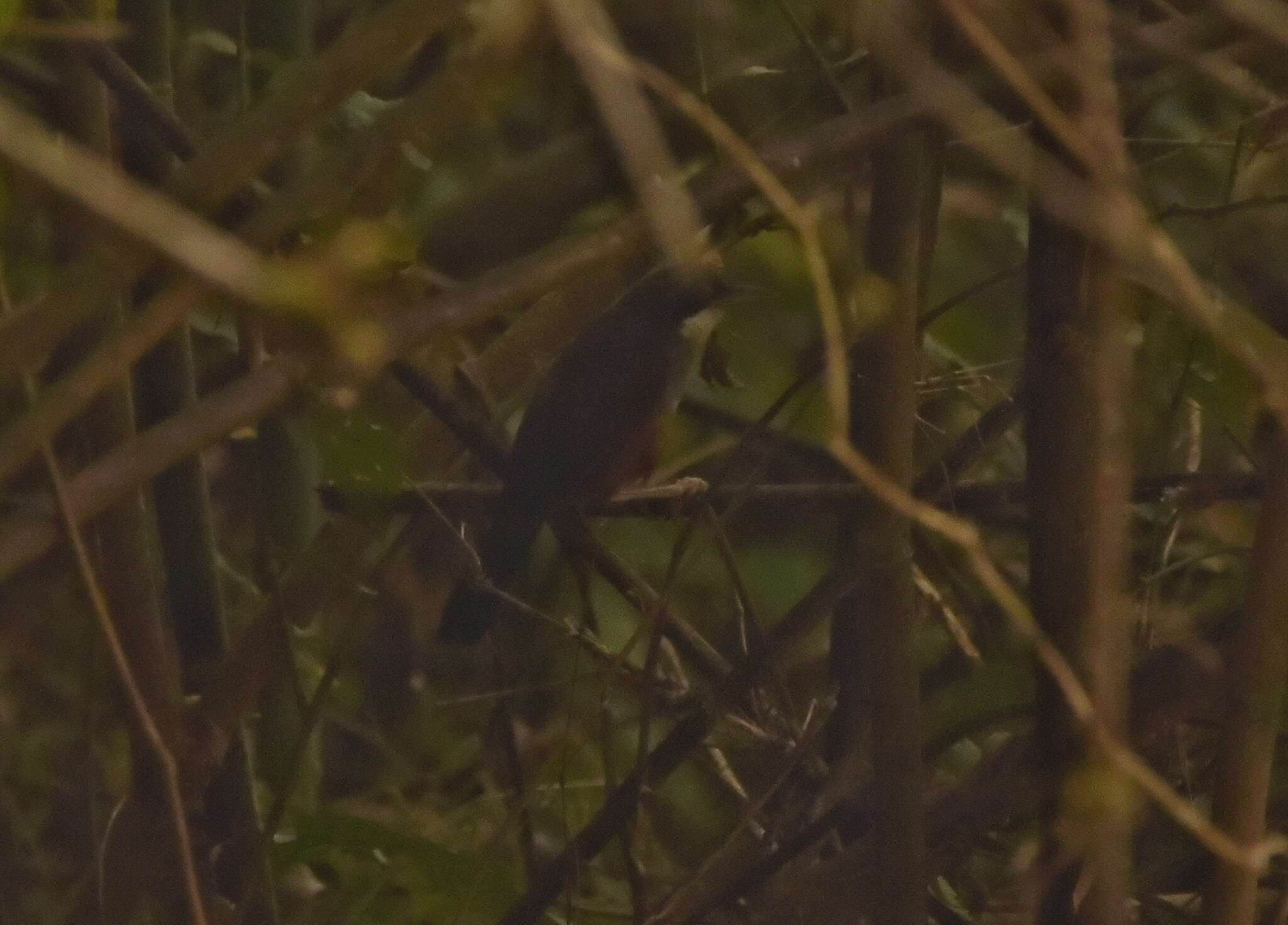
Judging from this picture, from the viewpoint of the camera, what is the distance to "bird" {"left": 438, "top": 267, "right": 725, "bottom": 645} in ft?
9.79

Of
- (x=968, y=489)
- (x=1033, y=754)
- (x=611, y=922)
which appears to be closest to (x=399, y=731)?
(x=611, y=922)

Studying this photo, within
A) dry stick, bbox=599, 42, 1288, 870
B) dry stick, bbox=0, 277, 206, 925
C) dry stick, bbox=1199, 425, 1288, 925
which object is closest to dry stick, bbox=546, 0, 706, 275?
dry stick, bbox=599, 42, 1288, 870

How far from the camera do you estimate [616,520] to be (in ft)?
8.81

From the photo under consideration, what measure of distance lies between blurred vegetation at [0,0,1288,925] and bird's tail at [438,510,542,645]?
0.28m

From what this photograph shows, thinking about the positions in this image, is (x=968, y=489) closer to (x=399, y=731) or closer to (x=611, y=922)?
(x=611, y=922)

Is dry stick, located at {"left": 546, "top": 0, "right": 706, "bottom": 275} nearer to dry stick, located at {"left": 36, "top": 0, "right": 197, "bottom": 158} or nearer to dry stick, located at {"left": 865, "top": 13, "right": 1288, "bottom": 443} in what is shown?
dry stick, located at {"left": 865, "top": 13, "right": 1288, "bottom": 443}

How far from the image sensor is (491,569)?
3061mm

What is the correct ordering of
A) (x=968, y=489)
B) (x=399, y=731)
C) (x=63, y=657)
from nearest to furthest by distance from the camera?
(x=968, y=489)
(x=63, y=657)
(x=399, y=731)

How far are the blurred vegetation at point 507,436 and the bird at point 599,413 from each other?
34 centimetres

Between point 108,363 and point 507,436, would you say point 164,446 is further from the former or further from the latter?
point 507,436

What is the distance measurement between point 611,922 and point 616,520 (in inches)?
30.1

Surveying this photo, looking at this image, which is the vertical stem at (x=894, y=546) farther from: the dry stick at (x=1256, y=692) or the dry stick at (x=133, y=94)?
the dry stick at (x=133, y=94)

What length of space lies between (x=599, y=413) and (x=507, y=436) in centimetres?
114

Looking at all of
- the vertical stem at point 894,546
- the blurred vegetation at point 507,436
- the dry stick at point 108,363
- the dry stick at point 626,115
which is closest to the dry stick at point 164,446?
the blurred vegetation at point 507,436
